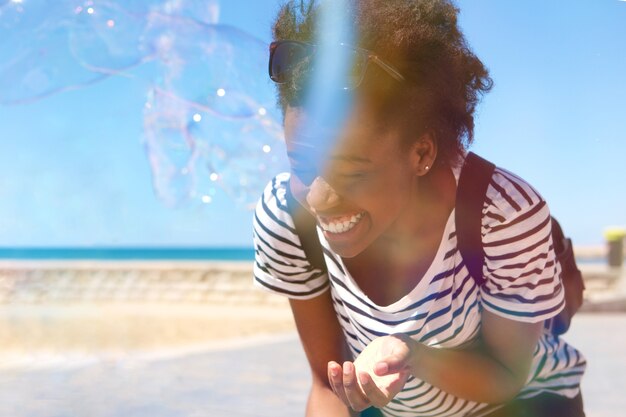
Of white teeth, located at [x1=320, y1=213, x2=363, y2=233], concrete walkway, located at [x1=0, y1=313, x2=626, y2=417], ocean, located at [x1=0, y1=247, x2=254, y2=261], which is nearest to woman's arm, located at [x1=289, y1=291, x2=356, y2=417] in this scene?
white teeth, located at [x1=320, y1=213, x2=363, y2=233]

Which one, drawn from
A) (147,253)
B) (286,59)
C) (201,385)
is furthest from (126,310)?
(147,253)

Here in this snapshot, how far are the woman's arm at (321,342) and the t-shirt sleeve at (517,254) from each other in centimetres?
27

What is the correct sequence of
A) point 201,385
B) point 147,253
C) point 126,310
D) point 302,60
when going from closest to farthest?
point 302,60 < point 201,385 < point 126,310 < point 147,253

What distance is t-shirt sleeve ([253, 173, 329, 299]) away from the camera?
134cm

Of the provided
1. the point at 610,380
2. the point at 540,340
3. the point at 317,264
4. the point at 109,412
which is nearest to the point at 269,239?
the point at 317,264

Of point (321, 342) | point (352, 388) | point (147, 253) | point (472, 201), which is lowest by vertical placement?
point (147, 253)

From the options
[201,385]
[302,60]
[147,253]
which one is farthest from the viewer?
[147,253]

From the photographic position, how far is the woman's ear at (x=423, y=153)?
1229 millimetres

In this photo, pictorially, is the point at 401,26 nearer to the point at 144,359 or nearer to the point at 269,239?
the point at 269,239

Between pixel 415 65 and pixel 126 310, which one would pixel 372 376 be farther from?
pixel 126 310

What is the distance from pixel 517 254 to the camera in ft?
4.10

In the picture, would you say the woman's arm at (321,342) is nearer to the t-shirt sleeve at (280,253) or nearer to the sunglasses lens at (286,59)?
the t-shirt sleeve at (280,253)

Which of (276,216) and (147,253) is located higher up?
(276,216)

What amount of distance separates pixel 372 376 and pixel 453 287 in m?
0.25
